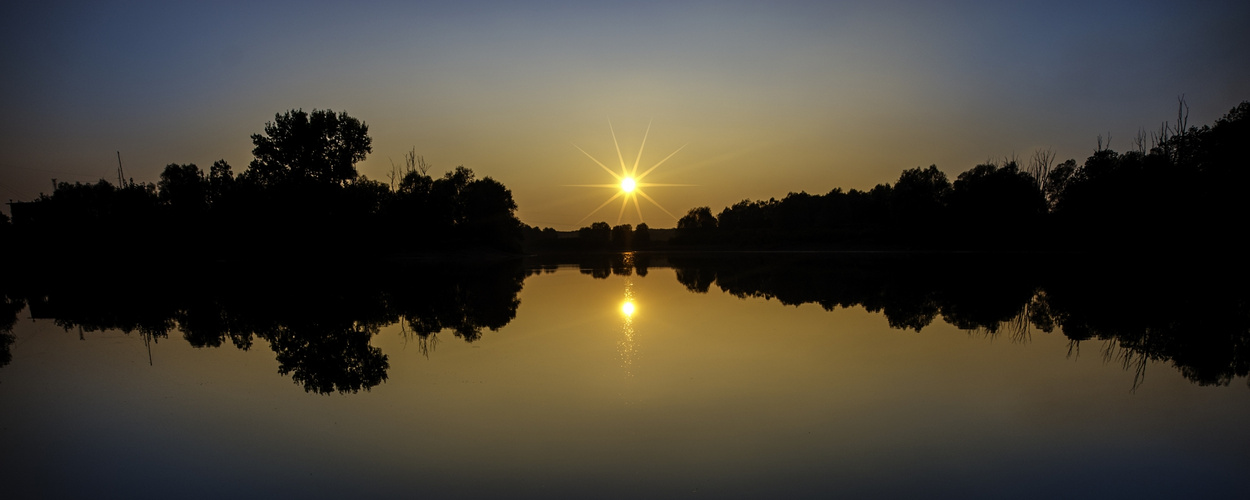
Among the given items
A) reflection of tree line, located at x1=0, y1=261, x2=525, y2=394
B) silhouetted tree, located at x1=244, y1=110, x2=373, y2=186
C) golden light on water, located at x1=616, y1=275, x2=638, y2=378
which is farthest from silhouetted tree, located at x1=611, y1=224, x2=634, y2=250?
golden light on water, located at x1=616, y1=275, x2=638, y2=378

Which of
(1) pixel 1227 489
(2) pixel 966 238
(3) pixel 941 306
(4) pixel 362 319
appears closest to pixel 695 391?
(1) pixel 1227 489

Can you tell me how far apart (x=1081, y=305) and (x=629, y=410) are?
1672 cm

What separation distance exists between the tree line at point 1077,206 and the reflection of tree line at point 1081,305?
75.3 ft

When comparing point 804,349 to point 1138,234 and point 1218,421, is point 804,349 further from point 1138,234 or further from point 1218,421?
point 1138,234

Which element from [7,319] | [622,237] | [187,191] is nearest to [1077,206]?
[622,237]

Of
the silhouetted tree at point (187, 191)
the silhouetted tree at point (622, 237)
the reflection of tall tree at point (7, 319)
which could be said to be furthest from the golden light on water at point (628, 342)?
the silhouetted tree at point (622, 237)

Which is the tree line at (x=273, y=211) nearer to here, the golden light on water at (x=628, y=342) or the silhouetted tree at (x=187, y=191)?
the silhouetted tree at (x=187, y=191)

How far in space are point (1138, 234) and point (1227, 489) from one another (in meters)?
58.2

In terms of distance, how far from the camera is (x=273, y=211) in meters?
60.0

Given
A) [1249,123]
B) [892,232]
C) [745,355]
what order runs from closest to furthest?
[745,355]
[1249,123]
[892,232]

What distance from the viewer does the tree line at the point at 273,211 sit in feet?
194

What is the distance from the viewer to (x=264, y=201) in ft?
198

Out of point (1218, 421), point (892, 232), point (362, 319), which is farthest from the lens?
point (892, 232)

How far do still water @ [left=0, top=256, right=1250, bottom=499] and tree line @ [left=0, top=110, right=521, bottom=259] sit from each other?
4889 centimetres
